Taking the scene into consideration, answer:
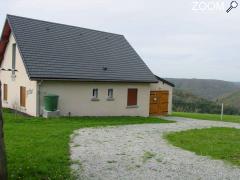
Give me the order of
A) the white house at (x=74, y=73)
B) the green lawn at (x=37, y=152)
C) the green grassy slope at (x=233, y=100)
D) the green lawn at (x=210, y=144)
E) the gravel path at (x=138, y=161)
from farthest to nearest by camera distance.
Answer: the green grassy slope at (x=233, y=100) → the white house at (x=74, y=73) → the green lawn at (x=210, y=144) → the gravel path at (x=138, y=161) → the green lawn at (x=37, y=152)

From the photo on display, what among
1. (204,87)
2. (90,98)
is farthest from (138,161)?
(204,87)

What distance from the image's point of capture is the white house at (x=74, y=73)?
2198 cm

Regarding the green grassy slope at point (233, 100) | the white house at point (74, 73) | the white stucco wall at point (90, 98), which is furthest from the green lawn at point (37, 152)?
the green grassy slope at point (233, 100)

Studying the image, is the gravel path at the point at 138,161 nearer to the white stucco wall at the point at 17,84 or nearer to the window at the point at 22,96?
the white stucco wall at the point at 17,84

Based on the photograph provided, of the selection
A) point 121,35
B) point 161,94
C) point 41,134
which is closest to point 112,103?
point 161,94

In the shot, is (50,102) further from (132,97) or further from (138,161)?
(138,161)

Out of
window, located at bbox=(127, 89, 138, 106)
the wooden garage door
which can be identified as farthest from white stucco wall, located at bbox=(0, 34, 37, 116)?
the wooden garage door

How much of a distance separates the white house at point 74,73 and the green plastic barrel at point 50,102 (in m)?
0.68

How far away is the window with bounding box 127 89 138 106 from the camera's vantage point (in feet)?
86.5

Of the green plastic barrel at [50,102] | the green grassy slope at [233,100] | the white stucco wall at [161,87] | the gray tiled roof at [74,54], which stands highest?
the gray tiled roof at [74,54]

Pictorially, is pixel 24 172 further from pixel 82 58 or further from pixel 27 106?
pixel 82 58

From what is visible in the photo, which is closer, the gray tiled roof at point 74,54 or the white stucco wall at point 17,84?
the white stucco wall at point 17,84

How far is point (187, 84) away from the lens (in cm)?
13288

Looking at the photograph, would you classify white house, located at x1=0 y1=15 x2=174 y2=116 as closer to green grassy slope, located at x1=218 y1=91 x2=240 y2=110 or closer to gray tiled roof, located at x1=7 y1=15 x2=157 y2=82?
gray tiled roof, located at x1=7 y1=15 x2=157 y2=82
